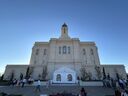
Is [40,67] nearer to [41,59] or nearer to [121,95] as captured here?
[41,59]

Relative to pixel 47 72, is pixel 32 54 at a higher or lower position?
higher

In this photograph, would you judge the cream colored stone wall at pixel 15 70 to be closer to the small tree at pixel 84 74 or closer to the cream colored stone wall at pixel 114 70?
the small tree at pixel 84 74

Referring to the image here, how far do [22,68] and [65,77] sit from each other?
17.5m

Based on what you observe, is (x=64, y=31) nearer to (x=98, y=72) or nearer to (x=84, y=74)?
(x=84, y=74)

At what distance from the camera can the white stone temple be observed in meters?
40.7

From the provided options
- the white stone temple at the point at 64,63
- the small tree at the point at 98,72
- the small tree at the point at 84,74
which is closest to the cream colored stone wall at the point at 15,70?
the white stone temple at the point at 64,63

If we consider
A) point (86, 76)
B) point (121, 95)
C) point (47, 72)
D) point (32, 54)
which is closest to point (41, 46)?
point (32, 54)

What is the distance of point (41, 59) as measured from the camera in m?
46.0

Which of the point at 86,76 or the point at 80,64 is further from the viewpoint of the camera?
the point at 80,64

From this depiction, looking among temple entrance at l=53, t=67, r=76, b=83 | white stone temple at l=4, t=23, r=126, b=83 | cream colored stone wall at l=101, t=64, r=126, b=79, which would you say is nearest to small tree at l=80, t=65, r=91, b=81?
white stone temple at l=4, t=23, r=126, b=83

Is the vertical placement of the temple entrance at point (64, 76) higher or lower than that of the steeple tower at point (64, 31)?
lower

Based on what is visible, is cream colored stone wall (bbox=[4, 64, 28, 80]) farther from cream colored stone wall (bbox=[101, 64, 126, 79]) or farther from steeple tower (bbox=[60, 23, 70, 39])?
cream colored stone wall (bbox=[101, 64, 126, 79])

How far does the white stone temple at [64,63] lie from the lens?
40.7m

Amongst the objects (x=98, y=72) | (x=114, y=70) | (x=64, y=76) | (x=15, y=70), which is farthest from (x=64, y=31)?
(x=114, y=70)
